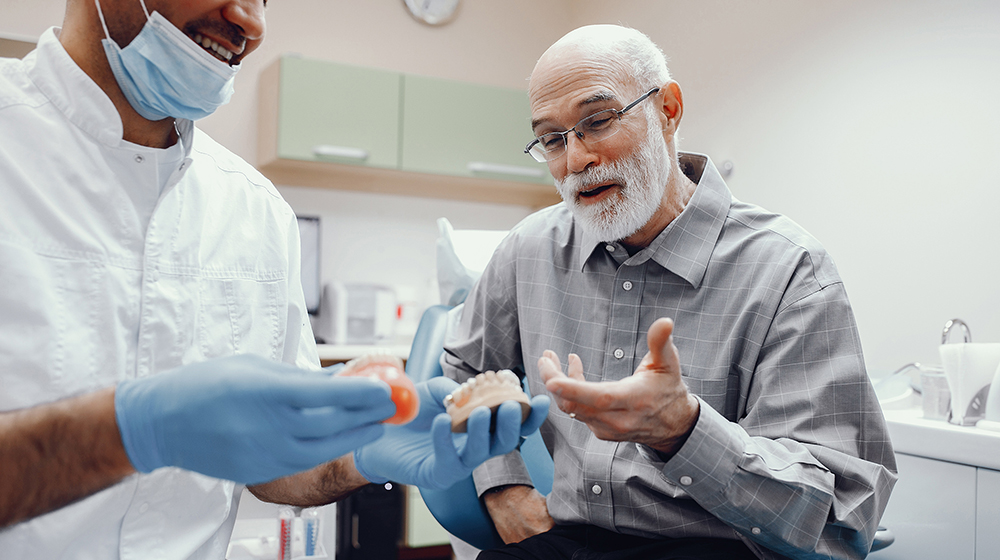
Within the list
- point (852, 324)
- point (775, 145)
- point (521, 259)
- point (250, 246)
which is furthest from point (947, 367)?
point (250, 246)

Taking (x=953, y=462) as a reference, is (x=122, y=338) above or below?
above

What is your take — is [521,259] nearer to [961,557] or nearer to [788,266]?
[788,266]

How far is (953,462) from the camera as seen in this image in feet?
4.97

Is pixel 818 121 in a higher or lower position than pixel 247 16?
higher

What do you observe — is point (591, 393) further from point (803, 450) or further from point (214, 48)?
point (214, 48)

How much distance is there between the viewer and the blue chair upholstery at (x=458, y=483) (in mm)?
1354

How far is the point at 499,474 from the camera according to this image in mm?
A: 1350

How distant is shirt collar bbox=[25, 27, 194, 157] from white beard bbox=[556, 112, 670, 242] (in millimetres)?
788

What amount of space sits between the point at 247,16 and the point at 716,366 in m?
0.91

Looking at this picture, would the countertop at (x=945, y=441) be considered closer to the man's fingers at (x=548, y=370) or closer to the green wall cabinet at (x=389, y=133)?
the man's fingers at (x=548, y=370)

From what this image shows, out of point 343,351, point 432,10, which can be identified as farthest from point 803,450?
point 432,10

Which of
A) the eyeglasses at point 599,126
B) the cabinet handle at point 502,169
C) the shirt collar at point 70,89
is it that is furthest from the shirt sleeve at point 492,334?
the cabinet handle at point 502,169

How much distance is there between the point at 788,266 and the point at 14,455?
109 cm

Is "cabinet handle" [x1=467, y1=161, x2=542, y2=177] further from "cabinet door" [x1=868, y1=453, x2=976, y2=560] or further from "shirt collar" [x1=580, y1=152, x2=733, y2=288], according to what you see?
"cabinet door" [x1=868, y1=453, x2=976, y2=560]
